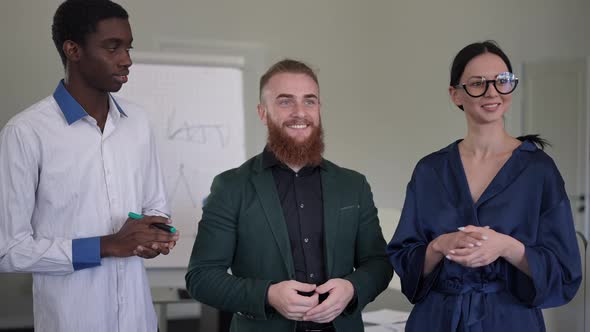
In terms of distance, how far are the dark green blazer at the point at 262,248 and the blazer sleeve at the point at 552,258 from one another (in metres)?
0.45

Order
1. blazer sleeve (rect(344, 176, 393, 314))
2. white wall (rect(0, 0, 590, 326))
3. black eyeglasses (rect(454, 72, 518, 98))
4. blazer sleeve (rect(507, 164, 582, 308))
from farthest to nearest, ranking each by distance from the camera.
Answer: white wall (rect(0, 0, 590, 326)) → blazer sleeve (rect(344, 176, 393, 314)) → black eyeglasses (rect(454, 72, 518, 98)) → blazer sleeve (rect(507, 164, 582, 308))

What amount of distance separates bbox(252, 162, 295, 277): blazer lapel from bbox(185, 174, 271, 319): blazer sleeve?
0.27 ft

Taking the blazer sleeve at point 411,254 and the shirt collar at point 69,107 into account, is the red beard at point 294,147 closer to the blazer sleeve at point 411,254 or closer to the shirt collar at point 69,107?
the blazer sleeve at point 411,254

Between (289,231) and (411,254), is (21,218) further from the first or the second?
(411,254)

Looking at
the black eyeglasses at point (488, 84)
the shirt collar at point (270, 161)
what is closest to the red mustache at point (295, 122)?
the shirt collar at point (270, 161)

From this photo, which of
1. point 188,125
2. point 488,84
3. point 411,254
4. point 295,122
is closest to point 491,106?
point 488,84

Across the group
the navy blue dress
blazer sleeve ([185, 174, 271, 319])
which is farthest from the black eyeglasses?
blazer sleeve ([185, 174, 271, 319])

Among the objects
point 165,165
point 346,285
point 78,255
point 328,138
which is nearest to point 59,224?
point 78,255

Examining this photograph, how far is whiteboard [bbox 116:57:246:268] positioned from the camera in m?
3.66

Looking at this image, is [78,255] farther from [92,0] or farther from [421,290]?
[421,290]

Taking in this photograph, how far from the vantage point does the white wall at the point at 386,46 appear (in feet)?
20.4

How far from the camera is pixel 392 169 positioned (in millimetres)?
6688

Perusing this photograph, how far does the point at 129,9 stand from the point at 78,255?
4.54 metres

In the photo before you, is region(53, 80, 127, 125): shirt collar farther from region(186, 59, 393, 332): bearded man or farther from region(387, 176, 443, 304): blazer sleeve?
region(387, 176, 443, 304): blazer sleeve
